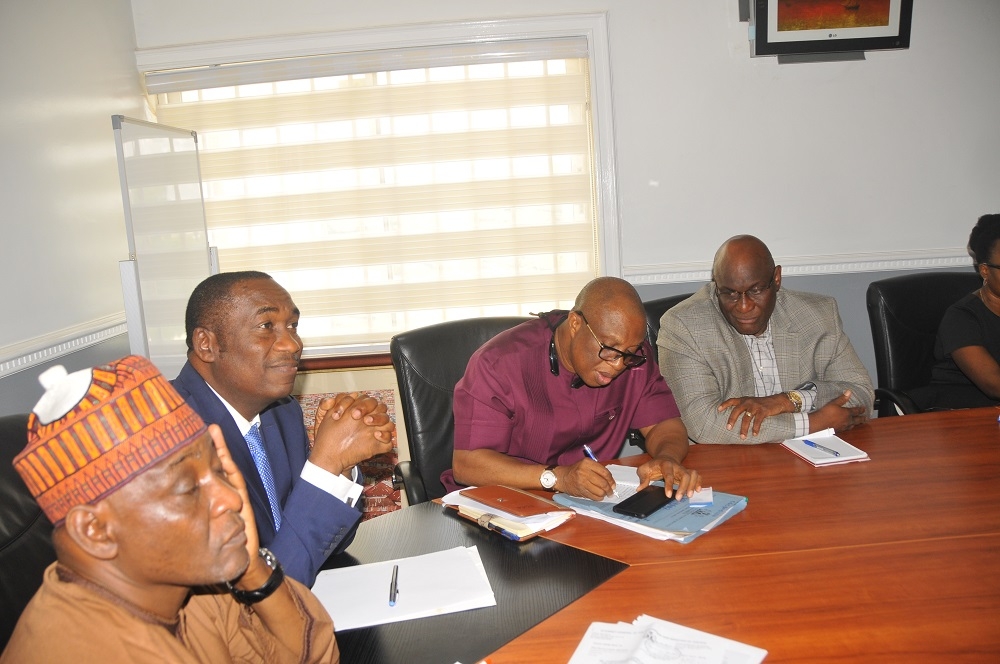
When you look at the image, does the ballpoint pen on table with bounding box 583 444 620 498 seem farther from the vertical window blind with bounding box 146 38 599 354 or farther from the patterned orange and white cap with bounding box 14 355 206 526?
the vertical window blind with bounding box 146 38 599 354

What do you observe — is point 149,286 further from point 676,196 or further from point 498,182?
point 676,196

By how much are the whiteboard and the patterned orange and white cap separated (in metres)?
2.05

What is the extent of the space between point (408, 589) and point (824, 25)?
3357 millimetres

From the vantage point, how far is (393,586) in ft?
4.89

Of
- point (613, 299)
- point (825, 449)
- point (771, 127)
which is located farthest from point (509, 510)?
point (771, 127)

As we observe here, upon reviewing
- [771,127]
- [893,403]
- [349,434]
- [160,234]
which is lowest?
[893,403]

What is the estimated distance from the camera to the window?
3.72m

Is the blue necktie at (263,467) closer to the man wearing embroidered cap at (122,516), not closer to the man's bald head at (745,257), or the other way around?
the man wearing embroidered cap at (122,516)

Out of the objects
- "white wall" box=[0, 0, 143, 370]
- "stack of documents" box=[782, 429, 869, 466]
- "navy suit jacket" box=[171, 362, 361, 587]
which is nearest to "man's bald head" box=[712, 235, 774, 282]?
"stack of documents" box=[782, 429, 869, 466]

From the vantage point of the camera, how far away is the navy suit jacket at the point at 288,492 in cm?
152

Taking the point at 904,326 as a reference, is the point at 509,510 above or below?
below

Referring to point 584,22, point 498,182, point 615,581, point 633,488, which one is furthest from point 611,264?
point 615,581

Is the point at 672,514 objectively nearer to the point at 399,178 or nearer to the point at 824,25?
the point at 399,178

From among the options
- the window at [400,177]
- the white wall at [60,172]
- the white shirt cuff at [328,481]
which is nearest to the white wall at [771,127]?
the window at [400,177]
